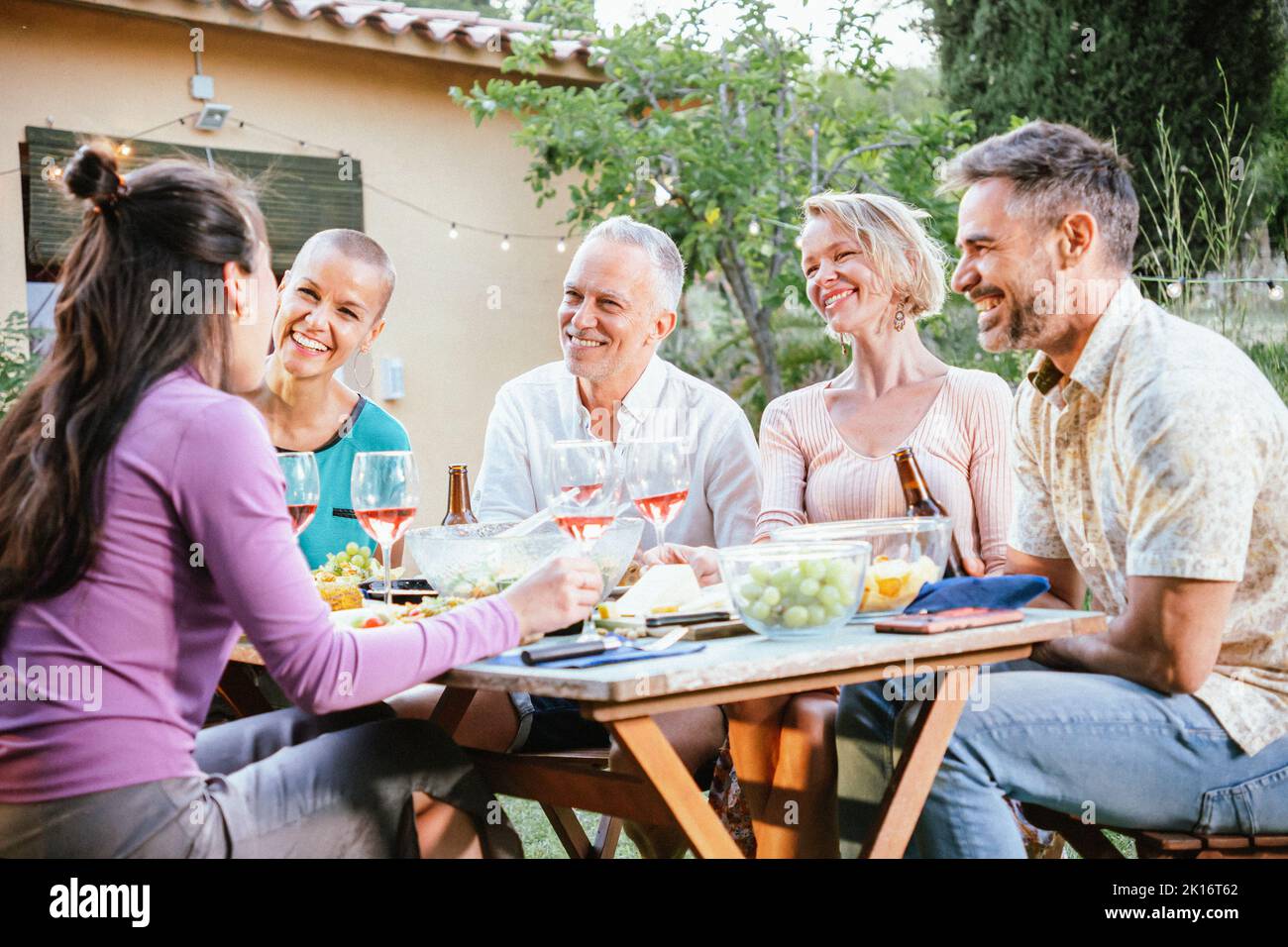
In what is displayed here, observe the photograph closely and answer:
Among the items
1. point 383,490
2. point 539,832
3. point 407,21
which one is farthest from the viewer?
point 407,21

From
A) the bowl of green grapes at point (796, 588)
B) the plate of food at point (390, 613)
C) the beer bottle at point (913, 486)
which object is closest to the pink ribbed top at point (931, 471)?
the beer bottle at point (913, 486)

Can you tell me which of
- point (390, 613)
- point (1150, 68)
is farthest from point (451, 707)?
point (1150, 68)

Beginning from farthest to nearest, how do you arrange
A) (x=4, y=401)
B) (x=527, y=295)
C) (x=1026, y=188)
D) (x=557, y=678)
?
(x=527, y=295), (x=4, y=401), (x=1026, y=188), (x=557, y=678)

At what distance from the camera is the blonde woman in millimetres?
3467

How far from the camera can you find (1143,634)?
2.30 metres

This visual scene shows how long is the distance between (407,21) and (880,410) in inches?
230

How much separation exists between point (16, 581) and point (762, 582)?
3.63 feet

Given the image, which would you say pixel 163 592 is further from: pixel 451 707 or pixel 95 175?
pixel 451 707

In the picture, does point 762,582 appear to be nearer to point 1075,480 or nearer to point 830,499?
point 1075,480

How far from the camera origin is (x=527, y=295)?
934 cm

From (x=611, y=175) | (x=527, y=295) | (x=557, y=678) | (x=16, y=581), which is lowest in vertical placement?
(x=557, y=678)

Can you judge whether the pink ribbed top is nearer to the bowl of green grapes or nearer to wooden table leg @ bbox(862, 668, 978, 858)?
wooden table leg @ bbox(862, 668, 978, 858)

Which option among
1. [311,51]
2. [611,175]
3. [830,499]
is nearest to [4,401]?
[311,51]
